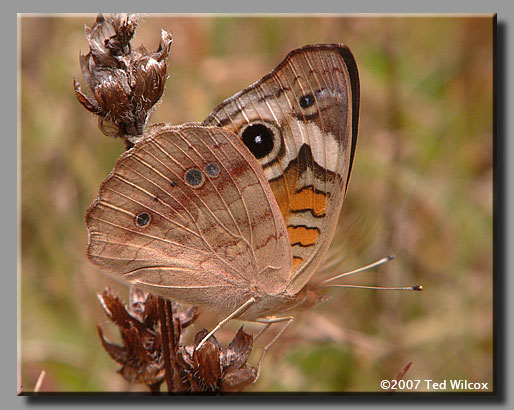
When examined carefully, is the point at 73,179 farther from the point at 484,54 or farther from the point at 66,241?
the point at 484,54

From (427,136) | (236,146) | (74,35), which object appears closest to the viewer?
(236,146)

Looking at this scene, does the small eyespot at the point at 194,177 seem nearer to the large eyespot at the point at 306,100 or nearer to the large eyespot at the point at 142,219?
the large eyespot at the point at 142,219

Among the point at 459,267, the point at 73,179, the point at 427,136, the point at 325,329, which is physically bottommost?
the point at 325,329

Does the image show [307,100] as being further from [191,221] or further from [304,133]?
[191,221]

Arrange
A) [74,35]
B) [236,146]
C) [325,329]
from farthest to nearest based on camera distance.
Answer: [74,35] → [325,329] → [236,146]

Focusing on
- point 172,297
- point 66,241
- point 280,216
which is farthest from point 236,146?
point 66,241

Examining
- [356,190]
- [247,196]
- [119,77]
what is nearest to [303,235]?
[247,196]

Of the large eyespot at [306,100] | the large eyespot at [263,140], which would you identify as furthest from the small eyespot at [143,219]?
the large eyespot at [306,100]

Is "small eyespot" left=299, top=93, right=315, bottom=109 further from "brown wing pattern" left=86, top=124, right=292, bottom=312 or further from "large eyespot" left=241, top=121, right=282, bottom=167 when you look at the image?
"brown wing pattern" left=86, top=124, right=292, bottom=312
